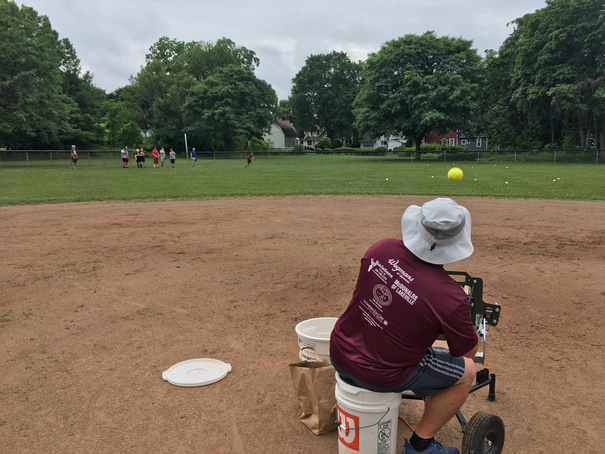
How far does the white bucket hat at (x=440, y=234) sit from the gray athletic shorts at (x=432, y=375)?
0.57 m

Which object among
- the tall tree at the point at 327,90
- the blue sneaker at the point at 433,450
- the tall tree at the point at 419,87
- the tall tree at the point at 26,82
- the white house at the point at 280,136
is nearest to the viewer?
the blue sneaker at the point at 433,450

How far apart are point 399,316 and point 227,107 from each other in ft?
184

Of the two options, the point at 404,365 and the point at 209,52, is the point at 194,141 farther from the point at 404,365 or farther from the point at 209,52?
the point at 404,365

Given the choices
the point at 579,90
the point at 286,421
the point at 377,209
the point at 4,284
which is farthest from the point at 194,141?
the point at 286,421

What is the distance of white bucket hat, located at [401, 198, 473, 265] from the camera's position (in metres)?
2.21

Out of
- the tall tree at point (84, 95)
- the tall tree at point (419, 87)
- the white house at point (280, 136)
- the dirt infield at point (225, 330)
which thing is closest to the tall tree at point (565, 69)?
the tall tree at point (419, 87)

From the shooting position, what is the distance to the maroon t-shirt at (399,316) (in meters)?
2.21

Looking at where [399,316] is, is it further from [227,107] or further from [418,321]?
[227,107]

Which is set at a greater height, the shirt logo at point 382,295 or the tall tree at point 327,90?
the tall tree at point 327,90

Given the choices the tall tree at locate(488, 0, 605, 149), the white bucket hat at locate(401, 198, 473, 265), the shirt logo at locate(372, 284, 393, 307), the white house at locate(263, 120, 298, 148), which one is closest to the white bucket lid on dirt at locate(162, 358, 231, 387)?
the shirt logo at locate(372, 284, 393, 307)

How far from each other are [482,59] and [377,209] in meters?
40.2

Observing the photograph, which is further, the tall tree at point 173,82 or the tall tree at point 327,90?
the tall tree at point 327,90

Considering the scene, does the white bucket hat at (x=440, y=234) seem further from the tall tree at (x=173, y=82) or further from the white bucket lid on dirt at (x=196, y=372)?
the tall tree at (x=173, y=82)

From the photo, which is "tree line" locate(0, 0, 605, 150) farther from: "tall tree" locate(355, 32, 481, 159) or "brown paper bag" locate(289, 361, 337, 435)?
"brown paper bag" locate(289, 361, 337, 435)
